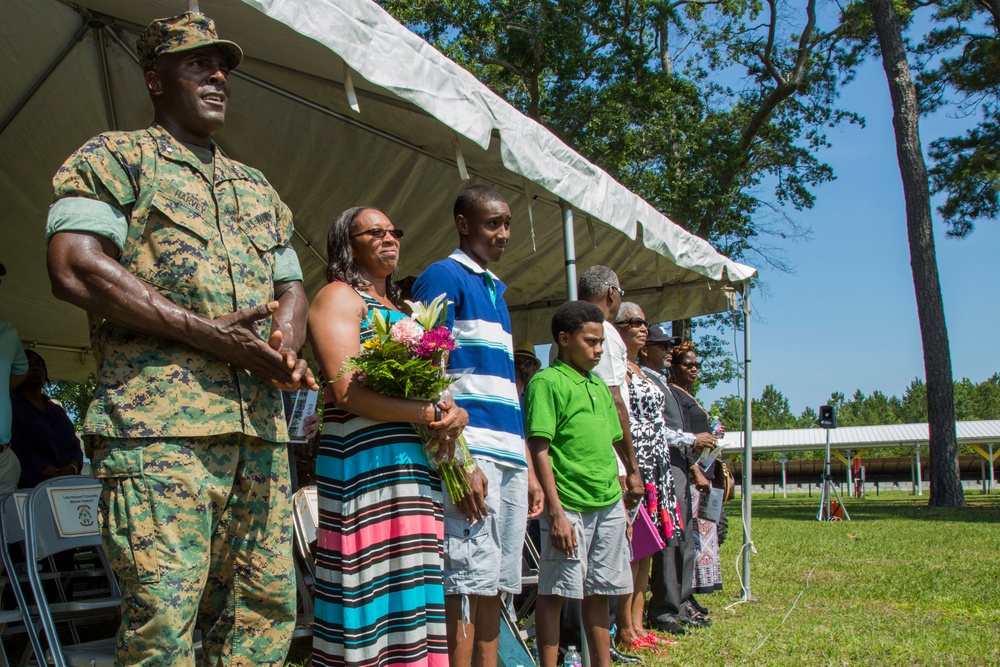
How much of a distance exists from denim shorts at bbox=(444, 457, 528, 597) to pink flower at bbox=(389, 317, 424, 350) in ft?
2.16

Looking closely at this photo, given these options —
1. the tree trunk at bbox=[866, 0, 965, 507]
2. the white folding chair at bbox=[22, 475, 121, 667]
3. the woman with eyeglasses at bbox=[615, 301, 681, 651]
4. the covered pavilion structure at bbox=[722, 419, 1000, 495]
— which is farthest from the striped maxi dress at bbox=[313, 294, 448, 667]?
the covered pavilion structure at bbox=[722, 419, 1000, 495]

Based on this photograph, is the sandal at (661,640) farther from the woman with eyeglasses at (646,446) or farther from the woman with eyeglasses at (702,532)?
the woman with eyeglasses at (702,532)

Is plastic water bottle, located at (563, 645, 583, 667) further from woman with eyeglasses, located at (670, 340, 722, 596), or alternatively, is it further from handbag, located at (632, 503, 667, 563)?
woman with eyeglasses, located at (670, 340, 722, 596)

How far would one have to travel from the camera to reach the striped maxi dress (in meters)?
2.69

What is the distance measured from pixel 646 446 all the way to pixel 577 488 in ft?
4.69

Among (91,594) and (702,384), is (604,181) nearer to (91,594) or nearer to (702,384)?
(91,594)

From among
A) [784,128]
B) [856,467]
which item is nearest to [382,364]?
[784,128]

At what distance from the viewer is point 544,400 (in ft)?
13.0

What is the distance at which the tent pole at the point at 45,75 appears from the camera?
3.87 m

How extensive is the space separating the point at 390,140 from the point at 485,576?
2.55 meters

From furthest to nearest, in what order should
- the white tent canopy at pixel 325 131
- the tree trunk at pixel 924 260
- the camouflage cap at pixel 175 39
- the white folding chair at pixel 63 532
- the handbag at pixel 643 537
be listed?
1. the tree trunk at pixel 924 260
2. the handbag at pixel 643 537
3. the white tent canopy at pixel 325 131
4. the white folding chair at pixel 63 532
5. the camouflage cap at pixel 175 39

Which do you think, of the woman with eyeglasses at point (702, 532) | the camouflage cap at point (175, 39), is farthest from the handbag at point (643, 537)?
the camouflage cap at point (175, 39)

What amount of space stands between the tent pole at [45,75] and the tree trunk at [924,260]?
63.3ft

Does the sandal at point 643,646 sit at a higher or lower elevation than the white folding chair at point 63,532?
lower
